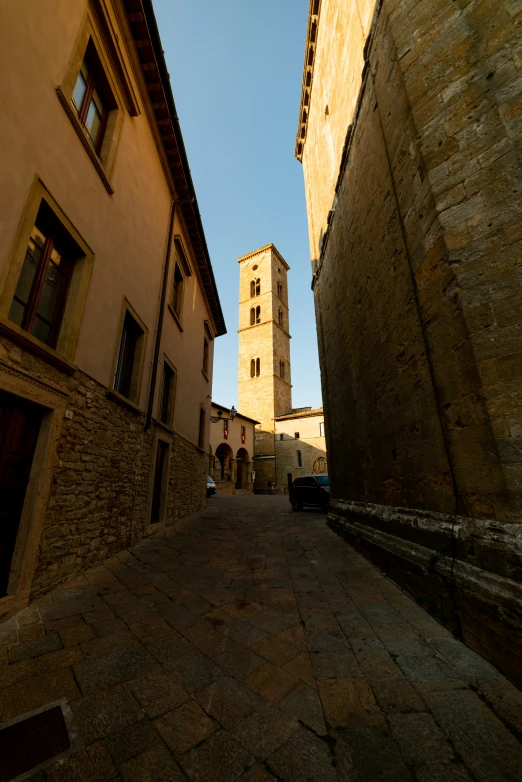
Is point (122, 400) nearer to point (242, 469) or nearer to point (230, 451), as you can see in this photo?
point (230, 451)

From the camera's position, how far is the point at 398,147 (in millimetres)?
4078

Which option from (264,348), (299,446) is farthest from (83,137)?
(264,348)

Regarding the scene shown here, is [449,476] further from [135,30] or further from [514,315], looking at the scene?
[135,30]

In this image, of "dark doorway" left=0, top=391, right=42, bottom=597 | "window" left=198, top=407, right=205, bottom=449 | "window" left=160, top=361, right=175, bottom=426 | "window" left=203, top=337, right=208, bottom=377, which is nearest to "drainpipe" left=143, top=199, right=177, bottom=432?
"window" left=160, top=361, right=175, bottom=426

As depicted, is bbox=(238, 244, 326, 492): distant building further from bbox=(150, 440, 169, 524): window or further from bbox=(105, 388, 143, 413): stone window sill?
bbox=(105, 388, 143, 413): stone window sill

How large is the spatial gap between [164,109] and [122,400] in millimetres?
6822

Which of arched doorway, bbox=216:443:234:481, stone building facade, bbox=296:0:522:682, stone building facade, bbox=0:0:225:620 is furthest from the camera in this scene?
arched doorway, bbox=216:443:234:481

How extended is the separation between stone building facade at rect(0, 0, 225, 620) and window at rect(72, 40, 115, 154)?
0.03 meters

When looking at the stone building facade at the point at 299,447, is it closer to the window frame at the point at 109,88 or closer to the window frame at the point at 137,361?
the window frame at the point at 137,361

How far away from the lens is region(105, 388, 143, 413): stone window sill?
519 cm

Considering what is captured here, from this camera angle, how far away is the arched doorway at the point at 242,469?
29.5 metres

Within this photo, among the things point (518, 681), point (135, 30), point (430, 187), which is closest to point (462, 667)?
point (518, 681)

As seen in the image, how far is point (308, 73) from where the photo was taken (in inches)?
384

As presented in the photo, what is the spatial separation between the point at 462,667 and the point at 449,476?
1.51 metres
